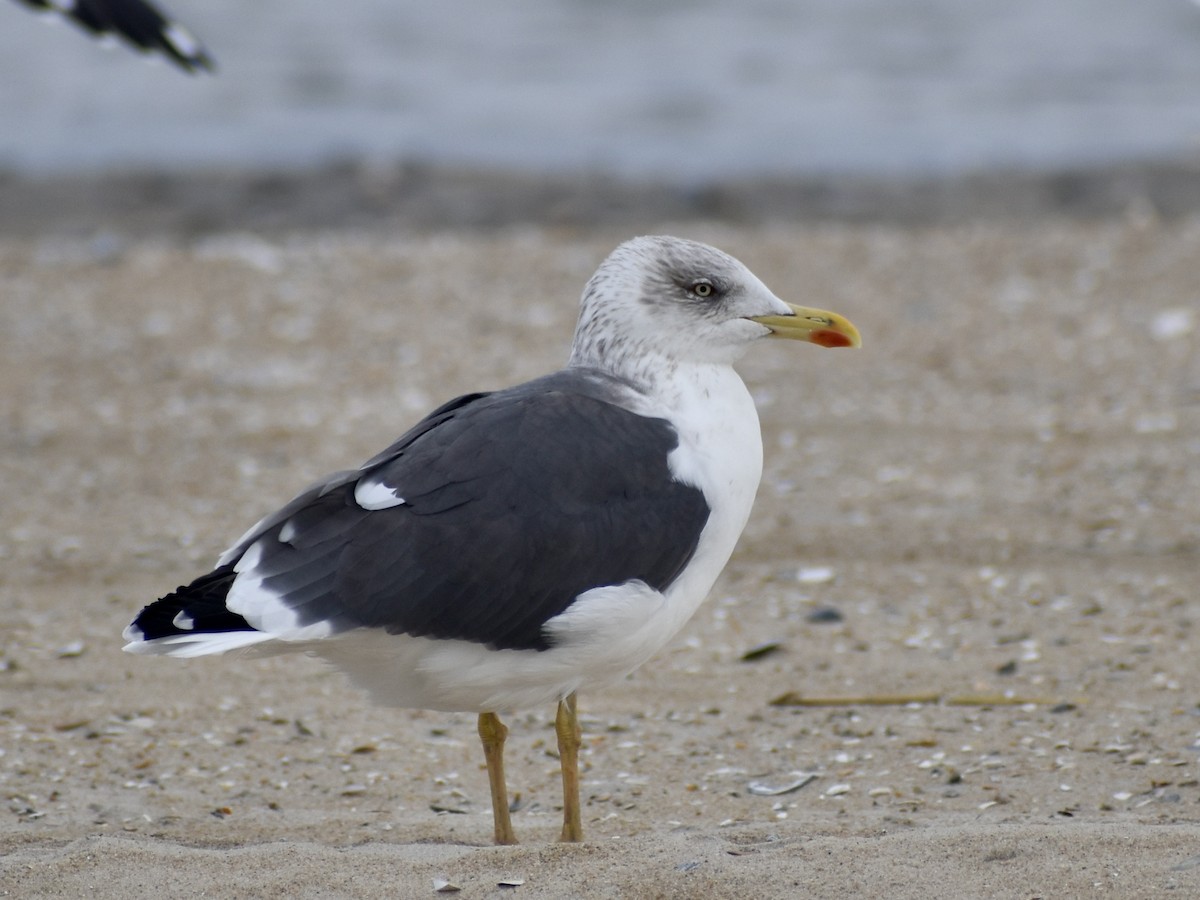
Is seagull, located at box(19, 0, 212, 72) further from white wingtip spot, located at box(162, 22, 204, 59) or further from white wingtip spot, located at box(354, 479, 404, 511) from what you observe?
white wingtip spot, located at box(354, 479, 404, 511)

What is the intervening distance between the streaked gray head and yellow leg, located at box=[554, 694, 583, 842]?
2.62ft

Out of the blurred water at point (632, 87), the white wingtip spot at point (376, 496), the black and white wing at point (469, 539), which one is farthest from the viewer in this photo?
the blurred water at point (632, 87)

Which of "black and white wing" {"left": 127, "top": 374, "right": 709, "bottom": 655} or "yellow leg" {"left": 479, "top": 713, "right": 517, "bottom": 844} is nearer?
"black and white wing" {"left": 127, "top": 374, "right": 709, "bottom": 655}

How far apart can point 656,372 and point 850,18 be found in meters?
13.1

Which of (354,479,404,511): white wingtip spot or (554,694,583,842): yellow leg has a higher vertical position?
(354,479,404,511): white wingtip spot

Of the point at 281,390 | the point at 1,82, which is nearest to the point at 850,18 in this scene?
the point at 1,82

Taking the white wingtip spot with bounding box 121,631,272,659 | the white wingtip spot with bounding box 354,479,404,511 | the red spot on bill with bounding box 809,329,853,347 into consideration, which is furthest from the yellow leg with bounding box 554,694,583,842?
the red spot on bill with bounding box 809,329,853,347

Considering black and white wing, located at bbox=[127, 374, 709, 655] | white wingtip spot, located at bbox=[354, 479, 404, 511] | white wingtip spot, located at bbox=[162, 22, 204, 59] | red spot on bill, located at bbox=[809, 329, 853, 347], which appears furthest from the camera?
white wingtip spot, located at bbox=[162, 22, 204, 59]

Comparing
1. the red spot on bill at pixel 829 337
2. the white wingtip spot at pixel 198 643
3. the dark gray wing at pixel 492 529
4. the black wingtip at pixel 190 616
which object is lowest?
the white wingtip spot at pixel 198 643

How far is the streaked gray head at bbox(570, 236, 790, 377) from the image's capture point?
3865 mm

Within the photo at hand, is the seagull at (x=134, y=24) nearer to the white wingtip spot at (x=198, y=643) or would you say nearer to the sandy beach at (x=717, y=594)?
the sandy beach at (x=717, y=594)

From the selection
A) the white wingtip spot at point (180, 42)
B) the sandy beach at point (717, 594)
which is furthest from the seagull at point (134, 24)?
the sandy beach at point (717, 594)

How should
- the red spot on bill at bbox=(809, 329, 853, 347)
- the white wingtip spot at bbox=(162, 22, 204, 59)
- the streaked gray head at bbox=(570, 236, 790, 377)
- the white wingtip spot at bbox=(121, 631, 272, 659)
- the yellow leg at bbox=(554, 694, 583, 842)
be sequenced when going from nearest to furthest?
the white wingtip spot at bbox=(121, 631, 272, 659)
the yellow leg at bbox=(554, 694, 583, 842)
the streaked gray head at bbox=(570, 236, 790, 377)
the red spot on bill at bbox=(809, 329, 853, 347)
the white wingtip spot at bbox=(162, 22, 204, 59)

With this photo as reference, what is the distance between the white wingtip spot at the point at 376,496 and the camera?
136 inches
